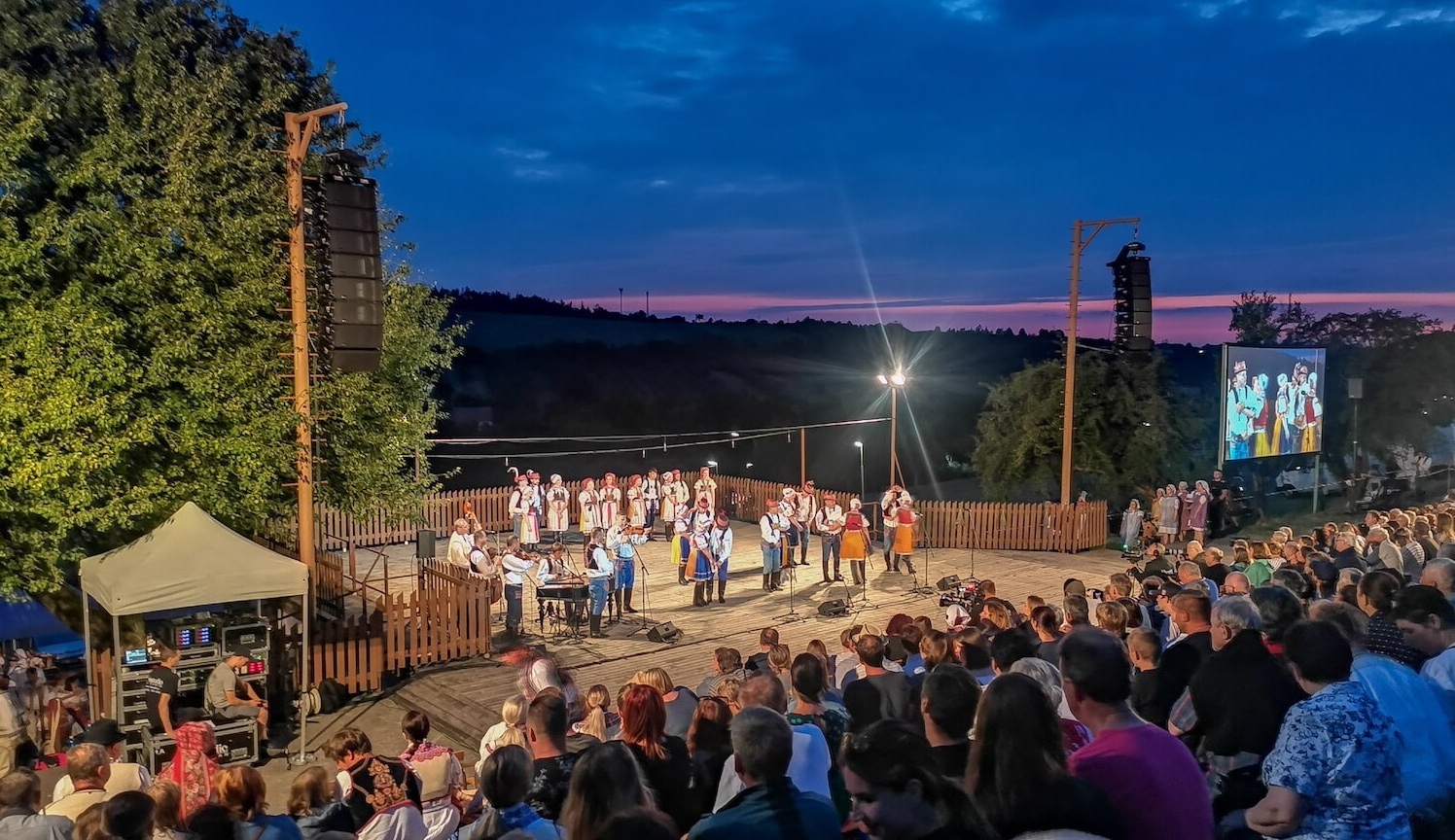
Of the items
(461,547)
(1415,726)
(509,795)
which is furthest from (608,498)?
(1415,726)

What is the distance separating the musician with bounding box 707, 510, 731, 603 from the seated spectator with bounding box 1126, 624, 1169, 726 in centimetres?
1050

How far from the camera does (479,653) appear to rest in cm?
1267

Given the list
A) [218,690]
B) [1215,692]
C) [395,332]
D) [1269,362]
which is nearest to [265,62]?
[395,332]

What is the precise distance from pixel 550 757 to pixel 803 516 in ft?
47.9

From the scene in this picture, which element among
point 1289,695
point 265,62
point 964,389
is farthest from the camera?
point 964,389

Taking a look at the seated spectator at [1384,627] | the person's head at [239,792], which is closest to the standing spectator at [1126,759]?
the seated spectator at [1384,627]

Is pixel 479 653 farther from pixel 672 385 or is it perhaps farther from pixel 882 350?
pixel 882 350

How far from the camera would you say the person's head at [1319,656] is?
3.53 metres

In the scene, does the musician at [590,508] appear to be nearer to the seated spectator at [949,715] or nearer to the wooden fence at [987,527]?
the wooden fence at [987,527]

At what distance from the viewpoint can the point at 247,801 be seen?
4469 mm

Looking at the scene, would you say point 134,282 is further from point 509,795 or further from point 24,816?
point 509,795

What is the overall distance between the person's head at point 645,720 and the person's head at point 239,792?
5.41 feet

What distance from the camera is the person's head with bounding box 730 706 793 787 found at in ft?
10.2

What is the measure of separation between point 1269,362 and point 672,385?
5349cm
